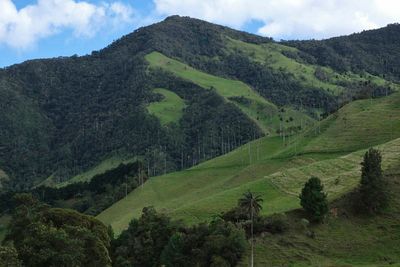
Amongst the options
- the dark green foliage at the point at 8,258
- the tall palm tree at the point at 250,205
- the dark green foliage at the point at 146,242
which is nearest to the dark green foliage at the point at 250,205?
the tall palm tree at the point at 250,205

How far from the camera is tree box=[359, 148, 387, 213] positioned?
109 m

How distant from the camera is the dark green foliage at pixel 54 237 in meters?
85.8

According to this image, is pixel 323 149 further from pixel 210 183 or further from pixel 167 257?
pixel 167 257

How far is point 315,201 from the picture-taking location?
10775 centimetres

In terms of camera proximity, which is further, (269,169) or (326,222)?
(269,169)

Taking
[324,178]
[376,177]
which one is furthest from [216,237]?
[324,178]

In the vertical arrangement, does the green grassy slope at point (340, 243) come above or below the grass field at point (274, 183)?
below

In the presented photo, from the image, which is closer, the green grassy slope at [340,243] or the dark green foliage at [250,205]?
the green grassy slope at [340,243]

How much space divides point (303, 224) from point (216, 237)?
16.9m

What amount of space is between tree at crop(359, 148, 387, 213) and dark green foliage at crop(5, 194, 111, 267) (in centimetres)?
4852

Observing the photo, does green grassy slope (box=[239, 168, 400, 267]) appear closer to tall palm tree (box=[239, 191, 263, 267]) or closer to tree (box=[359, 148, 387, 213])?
tree (box=[359, 148, 387, 213])

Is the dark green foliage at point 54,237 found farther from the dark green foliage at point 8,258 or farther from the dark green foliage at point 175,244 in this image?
the dark green foliage at point 175,244

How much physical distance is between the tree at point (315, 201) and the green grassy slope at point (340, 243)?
200 centimetres

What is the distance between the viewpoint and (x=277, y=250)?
3912 inches
